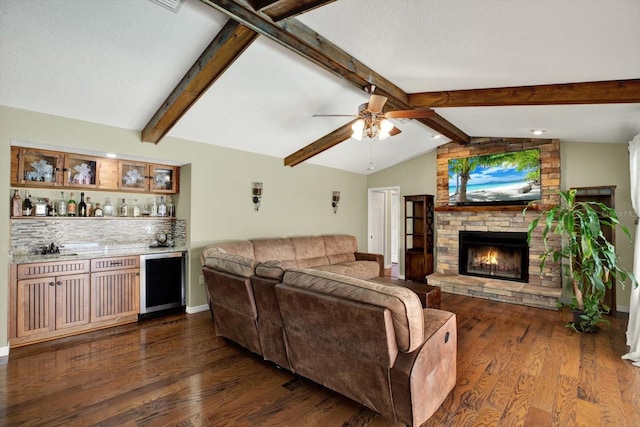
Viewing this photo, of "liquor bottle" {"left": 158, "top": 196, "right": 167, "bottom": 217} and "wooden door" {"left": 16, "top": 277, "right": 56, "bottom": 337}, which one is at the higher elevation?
"liquor bottle" {"left": 158, "top": 196, "right": 167, "bottom": 217}

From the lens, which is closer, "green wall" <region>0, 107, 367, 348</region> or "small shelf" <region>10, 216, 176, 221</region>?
"green wall" <region>0, 107, 367, 348</region>

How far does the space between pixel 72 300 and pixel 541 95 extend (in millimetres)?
5481

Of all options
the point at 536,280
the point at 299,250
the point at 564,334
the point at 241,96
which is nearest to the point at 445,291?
the point at 536,280

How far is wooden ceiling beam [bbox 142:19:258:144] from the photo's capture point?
255 cm

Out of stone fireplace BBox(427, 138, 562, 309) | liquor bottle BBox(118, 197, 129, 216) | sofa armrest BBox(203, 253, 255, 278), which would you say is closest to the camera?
sofa armrest BBox(203, 253, 255, 278)

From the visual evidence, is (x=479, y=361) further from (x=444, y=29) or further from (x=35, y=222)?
(x=35, y=222)

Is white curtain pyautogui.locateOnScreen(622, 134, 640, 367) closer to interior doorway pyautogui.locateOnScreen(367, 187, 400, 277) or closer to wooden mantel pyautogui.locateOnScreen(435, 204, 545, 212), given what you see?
wooden mantel pyautogui.locateOnScreen(435, 204, 545, 212)

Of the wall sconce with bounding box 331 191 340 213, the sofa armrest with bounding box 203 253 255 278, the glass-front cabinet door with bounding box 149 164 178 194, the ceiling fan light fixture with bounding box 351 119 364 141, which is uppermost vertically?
the ceiling fan light fixture with bounding box 351 119 364 141

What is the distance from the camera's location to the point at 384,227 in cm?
841

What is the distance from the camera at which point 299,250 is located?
546 centimetres

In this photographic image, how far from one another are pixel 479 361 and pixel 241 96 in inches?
149

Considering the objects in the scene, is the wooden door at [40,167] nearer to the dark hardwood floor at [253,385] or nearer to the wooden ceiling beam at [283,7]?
the dark hardwood floor at [253,385]

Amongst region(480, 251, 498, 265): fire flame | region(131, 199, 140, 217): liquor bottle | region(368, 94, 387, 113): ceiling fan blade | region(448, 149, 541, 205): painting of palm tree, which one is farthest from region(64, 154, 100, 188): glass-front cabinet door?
region(480, 251, 498, 265): fire flame

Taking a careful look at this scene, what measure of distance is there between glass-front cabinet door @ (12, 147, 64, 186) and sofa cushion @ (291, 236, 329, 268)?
3.35m
